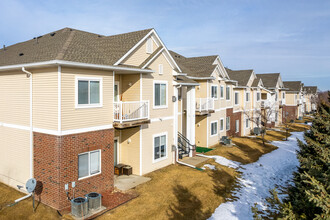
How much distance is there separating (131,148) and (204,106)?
10.8 meters

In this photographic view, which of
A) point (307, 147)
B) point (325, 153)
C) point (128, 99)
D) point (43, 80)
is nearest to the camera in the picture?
point (325, 153)

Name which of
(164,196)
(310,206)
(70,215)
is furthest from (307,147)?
(70,215)

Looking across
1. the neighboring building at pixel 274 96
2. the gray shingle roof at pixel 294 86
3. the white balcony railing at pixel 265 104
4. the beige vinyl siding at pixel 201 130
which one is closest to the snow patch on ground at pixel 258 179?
the beige vinyl siding at pixel 201 130

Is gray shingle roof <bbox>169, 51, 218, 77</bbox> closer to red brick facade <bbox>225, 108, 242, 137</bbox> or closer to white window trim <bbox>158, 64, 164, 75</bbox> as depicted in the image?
white window trim <bbox>158, 64, 164, 75</bbox>

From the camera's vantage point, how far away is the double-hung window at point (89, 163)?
12446 mm

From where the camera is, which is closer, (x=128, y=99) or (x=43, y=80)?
(x=43, y=80)

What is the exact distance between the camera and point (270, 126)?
150 ft

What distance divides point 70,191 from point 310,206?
33.5 ft

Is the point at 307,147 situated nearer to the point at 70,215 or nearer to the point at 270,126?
the point at 70,215

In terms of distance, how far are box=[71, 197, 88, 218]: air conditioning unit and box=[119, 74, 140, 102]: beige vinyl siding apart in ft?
24.1

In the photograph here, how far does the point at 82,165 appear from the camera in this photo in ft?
41.1

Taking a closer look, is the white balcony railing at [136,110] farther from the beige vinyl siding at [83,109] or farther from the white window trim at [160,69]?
the white window trim at [160,69]

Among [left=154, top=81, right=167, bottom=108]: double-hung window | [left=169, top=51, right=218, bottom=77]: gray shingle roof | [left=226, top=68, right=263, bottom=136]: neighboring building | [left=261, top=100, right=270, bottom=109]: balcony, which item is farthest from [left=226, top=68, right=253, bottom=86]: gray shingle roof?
[left=154, top=81, right=167, bottom=108]: double-hung window

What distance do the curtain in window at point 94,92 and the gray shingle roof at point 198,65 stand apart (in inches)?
497
